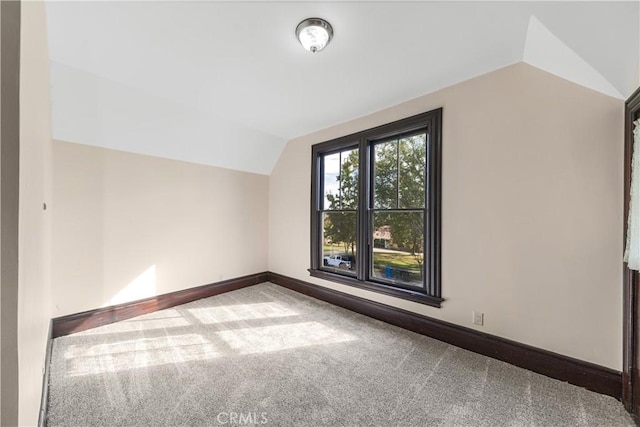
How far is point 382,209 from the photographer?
3100 millimetres

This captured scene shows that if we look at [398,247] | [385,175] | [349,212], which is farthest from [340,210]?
[398,247]

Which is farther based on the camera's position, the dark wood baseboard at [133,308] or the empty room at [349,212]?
the dark wood baseboard at [133,308]

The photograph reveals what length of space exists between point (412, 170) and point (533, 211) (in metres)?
1.16

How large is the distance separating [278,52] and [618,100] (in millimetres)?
2471

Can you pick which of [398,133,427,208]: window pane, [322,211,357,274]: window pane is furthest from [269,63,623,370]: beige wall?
[322,211,357,274]: window pane

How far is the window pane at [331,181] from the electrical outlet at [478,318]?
2.01 m

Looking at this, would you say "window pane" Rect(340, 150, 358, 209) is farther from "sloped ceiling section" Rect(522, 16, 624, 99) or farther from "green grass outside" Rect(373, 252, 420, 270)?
"sloped ceiling section" Rect(522, 16, 624, 99)

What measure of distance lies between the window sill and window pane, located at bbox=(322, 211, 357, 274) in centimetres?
16

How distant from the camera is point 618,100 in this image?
5.72ft

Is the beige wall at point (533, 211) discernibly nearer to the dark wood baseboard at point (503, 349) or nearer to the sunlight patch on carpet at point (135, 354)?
the dark wood baseboard at point (503, 349)

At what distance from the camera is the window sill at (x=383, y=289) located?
8.46 feet

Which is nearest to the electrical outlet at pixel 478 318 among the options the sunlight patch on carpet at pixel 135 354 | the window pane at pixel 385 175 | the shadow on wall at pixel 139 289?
the window pane at pixel 385 175

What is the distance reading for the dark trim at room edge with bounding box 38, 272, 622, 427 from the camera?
1.80 m

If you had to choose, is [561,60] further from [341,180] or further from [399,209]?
[341,180]
